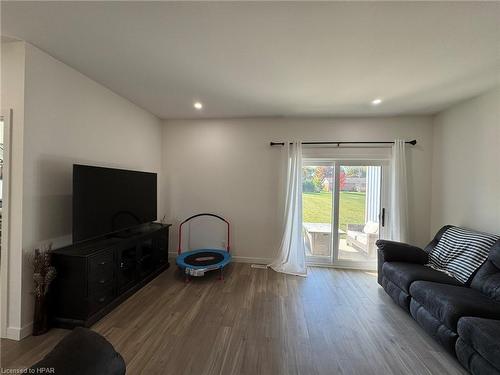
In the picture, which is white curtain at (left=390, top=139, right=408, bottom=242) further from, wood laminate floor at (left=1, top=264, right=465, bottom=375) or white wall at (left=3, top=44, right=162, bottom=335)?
white wall at (left=3, top=44, right=162, bottom=335)

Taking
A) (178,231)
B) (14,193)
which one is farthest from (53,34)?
(178,231)

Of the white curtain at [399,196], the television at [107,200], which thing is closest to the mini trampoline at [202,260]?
the television at [107,200]

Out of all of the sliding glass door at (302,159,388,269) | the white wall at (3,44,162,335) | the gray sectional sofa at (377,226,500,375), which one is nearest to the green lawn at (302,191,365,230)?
the sliding glass door at (302,159,388,269)

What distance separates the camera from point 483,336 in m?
1.42

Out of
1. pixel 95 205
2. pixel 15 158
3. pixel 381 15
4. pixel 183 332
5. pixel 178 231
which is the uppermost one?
pixel 381 15

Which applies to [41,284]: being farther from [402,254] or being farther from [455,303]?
[402,254]

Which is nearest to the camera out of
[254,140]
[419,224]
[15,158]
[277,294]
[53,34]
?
[53,34]

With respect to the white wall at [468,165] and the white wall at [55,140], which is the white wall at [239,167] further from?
the white wall at [55,140]

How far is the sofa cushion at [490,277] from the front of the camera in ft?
6.25

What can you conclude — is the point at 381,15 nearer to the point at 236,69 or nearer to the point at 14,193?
the point at 236,69

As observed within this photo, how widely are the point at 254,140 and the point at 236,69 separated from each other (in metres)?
1.67

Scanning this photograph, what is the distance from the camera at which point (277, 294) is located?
9.01ft

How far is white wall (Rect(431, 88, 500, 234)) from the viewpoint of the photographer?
2465 millimetres

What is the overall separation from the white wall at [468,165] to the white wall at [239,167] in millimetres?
865
